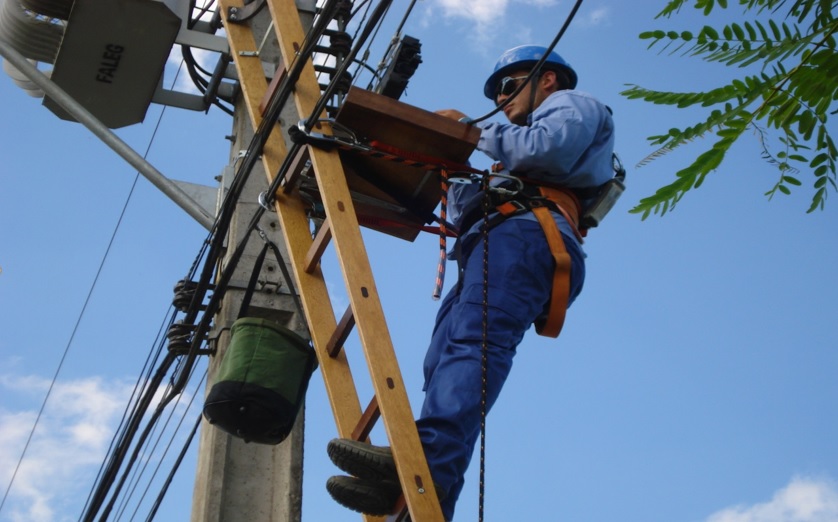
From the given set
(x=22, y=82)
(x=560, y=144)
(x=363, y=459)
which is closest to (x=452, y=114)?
(x=560, y=144)

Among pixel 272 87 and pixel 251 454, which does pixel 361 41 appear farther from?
pixel 251 454

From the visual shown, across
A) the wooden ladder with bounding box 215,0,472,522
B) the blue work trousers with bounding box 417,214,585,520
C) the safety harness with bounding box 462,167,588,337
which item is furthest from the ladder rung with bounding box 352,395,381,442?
the safety harness with bounding box 462,167,588,337

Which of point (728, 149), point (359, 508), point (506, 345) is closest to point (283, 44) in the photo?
point (506, 345)

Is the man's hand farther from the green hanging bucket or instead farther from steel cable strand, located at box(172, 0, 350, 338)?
the green hanging bucket

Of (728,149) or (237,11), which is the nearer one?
(728,149)

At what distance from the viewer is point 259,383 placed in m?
4.94

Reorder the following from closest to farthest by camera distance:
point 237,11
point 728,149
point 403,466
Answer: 1. point 728,149
2. point 403,466
3. point 237,11

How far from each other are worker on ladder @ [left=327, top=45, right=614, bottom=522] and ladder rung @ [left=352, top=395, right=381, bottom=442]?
17cm

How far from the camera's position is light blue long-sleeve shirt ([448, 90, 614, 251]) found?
15.9 feet

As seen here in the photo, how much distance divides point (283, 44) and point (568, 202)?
1.38 metres

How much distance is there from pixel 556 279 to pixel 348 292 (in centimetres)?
79

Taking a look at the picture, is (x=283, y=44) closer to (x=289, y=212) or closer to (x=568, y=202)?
(x=289, y=212)

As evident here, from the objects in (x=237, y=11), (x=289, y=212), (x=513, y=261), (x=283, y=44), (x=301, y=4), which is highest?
(x=301, y=4)

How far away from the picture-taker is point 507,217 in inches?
Result: 190
